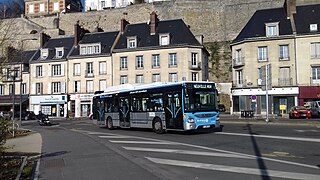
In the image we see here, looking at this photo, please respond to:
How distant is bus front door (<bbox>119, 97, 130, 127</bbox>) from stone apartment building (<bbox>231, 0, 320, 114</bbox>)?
20343 millimetres

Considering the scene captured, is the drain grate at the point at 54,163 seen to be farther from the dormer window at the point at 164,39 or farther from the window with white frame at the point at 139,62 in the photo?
the window with white frame at the point at 139,62

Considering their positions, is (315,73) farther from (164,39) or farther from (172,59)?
(164,39)

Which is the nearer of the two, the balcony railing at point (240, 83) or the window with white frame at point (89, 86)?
the balcony railing at point (240, 83)

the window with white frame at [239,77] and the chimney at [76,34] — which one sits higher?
the chimney at [76,34]

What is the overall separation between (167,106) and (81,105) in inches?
1282

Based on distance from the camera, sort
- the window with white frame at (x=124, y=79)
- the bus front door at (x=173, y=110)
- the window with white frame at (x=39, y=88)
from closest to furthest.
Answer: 1. the bus front door at (x=173, y=110)
2. the window with white frame at (x=124, y=79)
3. the window with white frame at (x=39, y=88)

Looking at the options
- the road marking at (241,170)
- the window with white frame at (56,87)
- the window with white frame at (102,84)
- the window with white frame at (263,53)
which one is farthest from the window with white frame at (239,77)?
the road marking at (241,170)

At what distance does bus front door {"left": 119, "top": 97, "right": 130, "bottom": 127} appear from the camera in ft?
66.6

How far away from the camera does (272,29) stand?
39062 mm

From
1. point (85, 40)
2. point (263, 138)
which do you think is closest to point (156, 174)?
point (263, 138)

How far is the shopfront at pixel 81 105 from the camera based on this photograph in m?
46.9

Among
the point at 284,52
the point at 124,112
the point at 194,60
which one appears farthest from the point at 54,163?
the point at 194,60

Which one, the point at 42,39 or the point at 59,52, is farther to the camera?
the point at 42,39

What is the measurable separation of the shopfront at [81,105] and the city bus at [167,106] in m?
25.7
